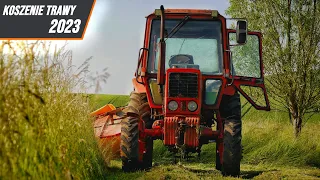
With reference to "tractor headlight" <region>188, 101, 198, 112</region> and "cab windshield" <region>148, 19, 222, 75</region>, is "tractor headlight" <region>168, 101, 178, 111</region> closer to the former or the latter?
"tractor headlight" <region>188, 101, 198, 112</region>

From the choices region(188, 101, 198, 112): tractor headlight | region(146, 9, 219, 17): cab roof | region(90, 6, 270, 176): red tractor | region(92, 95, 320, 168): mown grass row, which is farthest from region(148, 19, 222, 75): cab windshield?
region(92, 95, 320, 168): mown grass row

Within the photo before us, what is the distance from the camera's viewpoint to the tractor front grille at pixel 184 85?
29.1 feet

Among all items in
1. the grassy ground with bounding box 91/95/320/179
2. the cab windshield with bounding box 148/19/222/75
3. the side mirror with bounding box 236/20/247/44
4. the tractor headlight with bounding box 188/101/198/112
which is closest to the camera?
the side mirror with bounding box 236/20/247/44

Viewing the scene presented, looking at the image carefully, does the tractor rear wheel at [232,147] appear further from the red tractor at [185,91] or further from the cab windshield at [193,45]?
the cab windshield at [193,45]

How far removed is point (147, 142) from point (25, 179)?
516 centimetres

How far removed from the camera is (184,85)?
890 centimetres

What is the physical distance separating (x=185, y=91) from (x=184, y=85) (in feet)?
0.30

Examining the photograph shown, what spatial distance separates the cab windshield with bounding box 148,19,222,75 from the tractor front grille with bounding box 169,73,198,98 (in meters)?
0.56

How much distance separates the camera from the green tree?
1850cm

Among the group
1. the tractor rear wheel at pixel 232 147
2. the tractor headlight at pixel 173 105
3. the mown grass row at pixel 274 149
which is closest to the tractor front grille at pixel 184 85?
the tractor headlight at pixel 173 105

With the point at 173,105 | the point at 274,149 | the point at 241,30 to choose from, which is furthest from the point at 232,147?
the point at 274,149

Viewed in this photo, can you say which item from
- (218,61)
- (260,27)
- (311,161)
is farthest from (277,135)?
(260,27)

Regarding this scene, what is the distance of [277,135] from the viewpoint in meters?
13.9

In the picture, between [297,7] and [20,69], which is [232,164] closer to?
[20,69]
